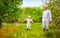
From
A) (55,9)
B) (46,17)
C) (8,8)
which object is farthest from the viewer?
(8,8)

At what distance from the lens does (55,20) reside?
488 inches

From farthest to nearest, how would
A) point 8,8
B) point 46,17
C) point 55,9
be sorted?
point 8,8 < point 46,17 < point 55,9

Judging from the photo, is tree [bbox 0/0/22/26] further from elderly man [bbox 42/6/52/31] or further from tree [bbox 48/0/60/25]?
tree [bbox 48/0/60/25]

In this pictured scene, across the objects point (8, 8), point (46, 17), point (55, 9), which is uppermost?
point (55, 9)

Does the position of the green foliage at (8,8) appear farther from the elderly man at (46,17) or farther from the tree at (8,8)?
the elderly man at (46,17)

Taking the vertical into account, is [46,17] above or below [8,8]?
below

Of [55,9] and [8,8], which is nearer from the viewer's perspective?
[55,9]

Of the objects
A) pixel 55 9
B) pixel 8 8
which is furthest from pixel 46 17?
pixel 8 8

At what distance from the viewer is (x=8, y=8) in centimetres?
1477

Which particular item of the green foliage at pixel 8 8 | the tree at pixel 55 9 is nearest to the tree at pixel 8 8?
the green foliage at pixel 8 8

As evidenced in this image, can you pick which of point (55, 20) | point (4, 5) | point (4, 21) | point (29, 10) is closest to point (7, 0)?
point (4, 5)

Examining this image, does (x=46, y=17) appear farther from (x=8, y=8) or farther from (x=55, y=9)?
(x=8, y=8)

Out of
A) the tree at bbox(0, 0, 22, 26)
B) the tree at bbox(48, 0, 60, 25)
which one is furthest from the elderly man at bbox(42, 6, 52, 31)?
the tree at bbox(0, 0, 22, 26)

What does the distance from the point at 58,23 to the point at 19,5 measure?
4087 mm
